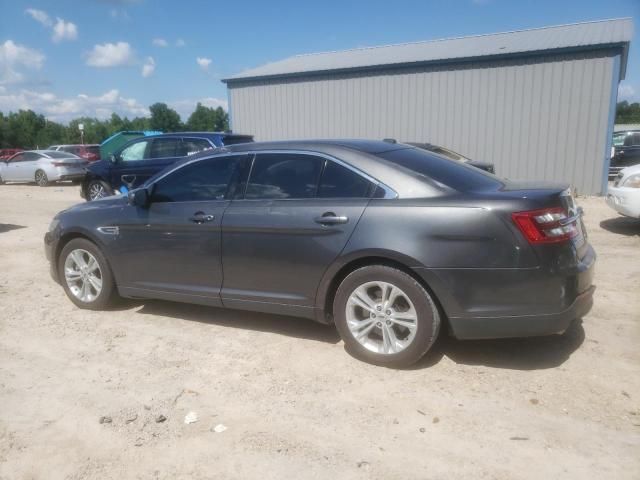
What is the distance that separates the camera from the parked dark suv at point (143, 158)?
10.2 metres

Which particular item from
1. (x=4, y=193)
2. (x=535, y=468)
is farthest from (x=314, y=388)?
(x=4, y=193)

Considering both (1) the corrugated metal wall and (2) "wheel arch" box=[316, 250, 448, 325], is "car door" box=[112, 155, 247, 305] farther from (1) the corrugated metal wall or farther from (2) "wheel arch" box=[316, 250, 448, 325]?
(1) the corrugated metal wall

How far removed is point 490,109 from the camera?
14.6 metres

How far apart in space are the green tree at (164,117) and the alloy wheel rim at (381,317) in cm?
9527

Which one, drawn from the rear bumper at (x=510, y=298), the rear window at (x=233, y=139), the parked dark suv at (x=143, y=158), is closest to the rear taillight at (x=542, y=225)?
the rear bumper at (x=510, y=298)

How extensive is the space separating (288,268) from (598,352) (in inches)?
92.3

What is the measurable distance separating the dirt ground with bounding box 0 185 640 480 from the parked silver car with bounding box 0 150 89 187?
624 inches

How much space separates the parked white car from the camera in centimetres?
772

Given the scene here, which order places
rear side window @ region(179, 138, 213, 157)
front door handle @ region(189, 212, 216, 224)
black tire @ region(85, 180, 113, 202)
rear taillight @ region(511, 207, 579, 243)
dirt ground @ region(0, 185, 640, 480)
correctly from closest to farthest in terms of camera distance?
dirt ground @ region(0, 185, 640, 480) < rear taillight @ region(511, 207, 579, 243) < front door handle @ region(189, 212, 216, 224) < rear side window @ region(179, 138, 213, 157) < black tire @ region(85, 180, 113, 202)

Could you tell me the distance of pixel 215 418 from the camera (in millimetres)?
3129

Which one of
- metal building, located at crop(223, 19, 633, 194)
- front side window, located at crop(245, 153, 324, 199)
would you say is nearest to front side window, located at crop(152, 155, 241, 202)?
front side window, located at crop(245, 153, 324, 199)

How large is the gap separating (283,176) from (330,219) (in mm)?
623

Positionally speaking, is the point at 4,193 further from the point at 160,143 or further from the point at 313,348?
the point at 313,348

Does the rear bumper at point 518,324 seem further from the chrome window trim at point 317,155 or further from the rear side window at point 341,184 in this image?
the rear side window at point 341,184
